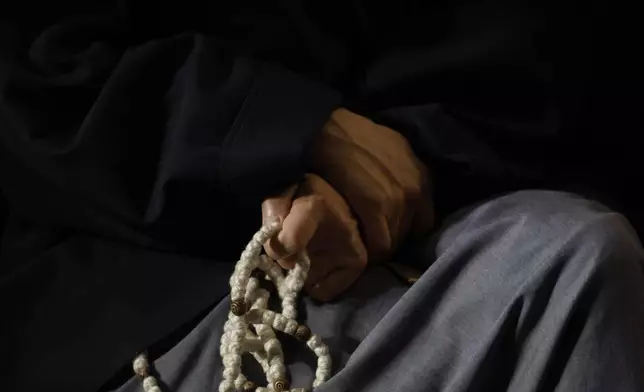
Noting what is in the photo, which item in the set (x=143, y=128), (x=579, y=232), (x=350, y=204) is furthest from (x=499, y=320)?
(x=143, y=128)

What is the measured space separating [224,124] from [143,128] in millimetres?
83

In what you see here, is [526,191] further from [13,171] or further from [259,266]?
[13,171]

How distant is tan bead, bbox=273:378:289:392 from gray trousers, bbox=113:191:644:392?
14 mm

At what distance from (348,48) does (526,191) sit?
0.20 m

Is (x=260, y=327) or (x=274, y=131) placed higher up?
(x=274, y=131)

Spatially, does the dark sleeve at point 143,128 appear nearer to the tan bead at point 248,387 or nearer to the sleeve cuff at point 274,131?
the sleeve cuff at point 274,131

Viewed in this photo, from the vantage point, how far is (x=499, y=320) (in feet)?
1.72

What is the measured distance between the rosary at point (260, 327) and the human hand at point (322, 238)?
0.01 m

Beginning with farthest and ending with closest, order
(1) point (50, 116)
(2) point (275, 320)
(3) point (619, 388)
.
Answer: (1) point (50, 116), (2) point (275, 320), (3) point (619, 388)

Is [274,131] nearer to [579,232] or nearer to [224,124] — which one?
[224,124]

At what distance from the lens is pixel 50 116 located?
2.32 feet

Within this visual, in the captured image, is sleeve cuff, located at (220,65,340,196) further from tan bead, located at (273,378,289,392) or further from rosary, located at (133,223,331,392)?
tan bead, located at (273,378,289,392)

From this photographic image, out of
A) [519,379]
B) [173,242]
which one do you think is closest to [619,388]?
[519,379]

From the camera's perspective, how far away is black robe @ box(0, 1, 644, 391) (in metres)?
0.65
